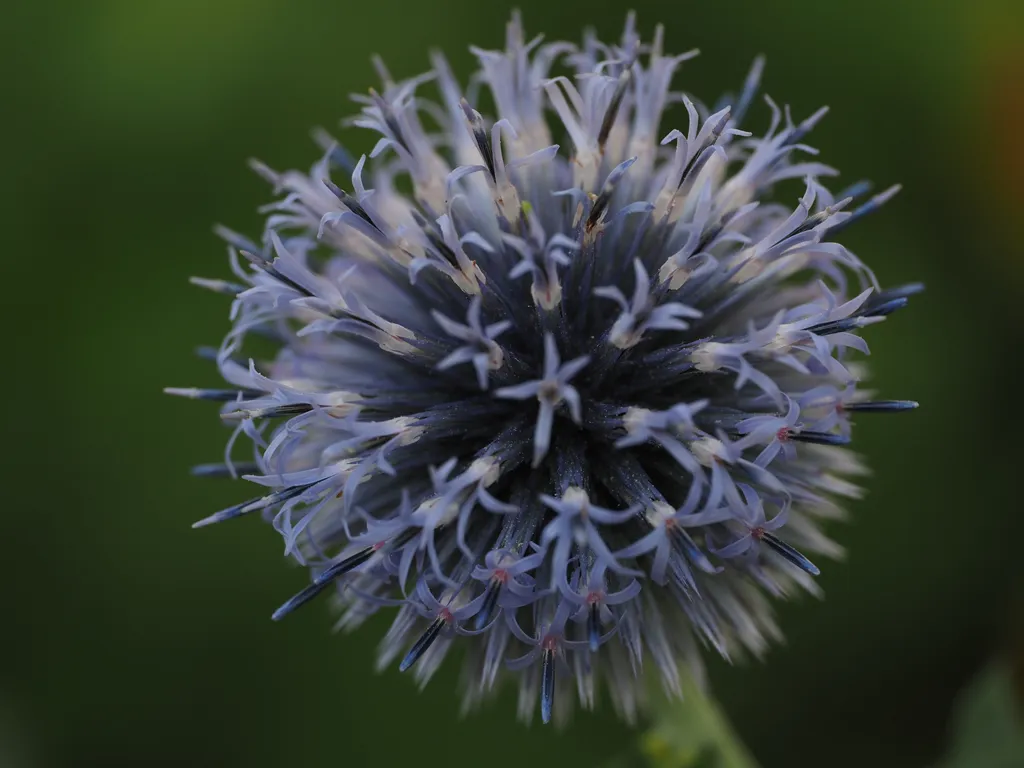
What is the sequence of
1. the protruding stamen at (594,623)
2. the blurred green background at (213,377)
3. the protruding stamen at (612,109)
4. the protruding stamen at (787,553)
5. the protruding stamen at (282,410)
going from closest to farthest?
1. the protruding stamen at (594,623)
2. the protruding stamen at (787,553)
3. the protruding stamen at (282,410)
4. the protruding stamen at (612,109)
5. the blurred green background at (213,377)

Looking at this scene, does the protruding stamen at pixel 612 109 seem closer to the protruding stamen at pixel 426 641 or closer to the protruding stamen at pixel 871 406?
the protruding stamen at pixel 871 406

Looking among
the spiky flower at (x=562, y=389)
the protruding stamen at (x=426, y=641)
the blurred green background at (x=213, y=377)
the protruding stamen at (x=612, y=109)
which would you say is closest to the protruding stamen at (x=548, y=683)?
the spiky flower at (x=562, y=389)

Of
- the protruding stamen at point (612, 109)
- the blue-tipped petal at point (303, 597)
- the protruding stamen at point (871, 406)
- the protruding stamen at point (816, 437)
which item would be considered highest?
the protruding stamen at point (612, 109)

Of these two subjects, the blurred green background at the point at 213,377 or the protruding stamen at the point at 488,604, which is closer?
the protruding stamen at the point at 488,604

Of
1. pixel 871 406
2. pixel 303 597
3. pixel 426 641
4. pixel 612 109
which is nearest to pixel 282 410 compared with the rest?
pixel 303 597

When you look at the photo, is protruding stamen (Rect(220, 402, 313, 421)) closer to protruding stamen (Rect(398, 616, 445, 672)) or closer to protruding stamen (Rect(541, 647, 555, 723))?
protruding stamen (Rect(398, 616, 445, 672))

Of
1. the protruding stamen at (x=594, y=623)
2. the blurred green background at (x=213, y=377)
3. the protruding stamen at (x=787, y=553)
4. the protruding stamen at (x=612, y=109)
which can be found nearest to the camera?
the protruding stamen at (x=594, y=623)

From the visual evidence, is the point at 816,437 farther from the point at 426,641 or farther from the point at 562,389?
the point at 426,641
